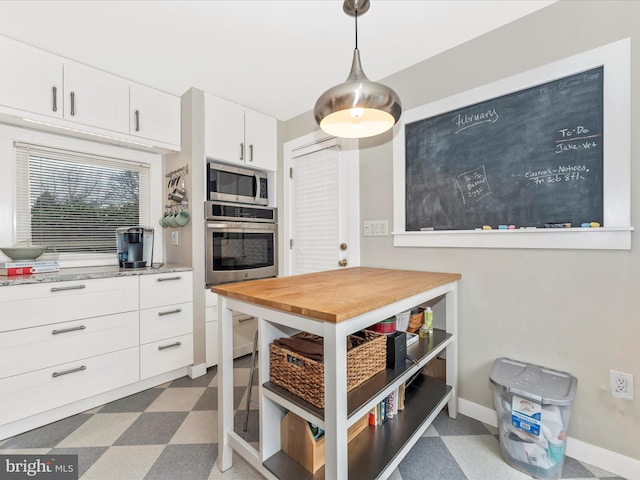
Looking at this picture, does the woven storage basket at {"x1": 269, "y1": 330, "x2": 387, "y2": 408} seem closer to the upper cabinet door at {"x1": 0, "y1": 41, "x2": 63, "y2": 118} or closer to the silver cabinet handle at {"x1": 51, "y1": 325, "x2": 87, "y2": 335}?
the silver cabinet handle at {"x1": 51, "y1": 325, "x2": 87, "y2": 335}

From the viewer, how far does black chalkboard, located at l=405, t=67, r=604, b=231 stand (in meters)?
1.43

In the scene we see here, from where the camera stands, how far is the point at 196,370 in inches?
94.0

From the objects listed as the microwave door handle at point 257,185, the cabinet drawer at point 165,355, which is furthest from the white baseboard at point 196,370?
Result: the microwave door handle at point 257,185

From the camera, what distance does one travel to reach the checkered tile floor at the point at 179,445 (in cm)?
138

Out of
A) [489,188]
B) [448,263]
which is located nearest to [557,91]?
[489,188]

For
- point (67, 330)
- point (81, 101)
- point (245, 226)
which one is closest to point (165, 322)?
point (67, 330)

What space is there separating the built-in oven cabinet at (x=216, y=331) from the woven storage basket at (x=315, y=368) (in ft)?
4.61

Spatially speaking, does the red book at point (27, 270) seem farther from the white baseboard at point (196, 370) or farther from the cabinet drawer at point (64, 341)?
the white baseboard at point (196, 370)

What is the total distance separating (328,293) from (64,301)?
169 centimetres

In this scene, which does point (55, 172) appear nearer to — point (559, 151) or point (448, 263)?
point (448, 263)

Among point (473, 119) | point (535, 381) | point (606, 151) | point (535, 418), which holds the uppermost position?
point (473, 119)

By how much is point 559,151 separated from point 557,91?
12.2 inches

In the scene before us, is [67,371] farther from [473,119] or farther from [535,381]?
[473,119]

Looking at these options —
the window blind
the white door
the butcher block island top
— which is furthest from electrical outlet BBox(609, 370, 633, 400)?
the window blind
